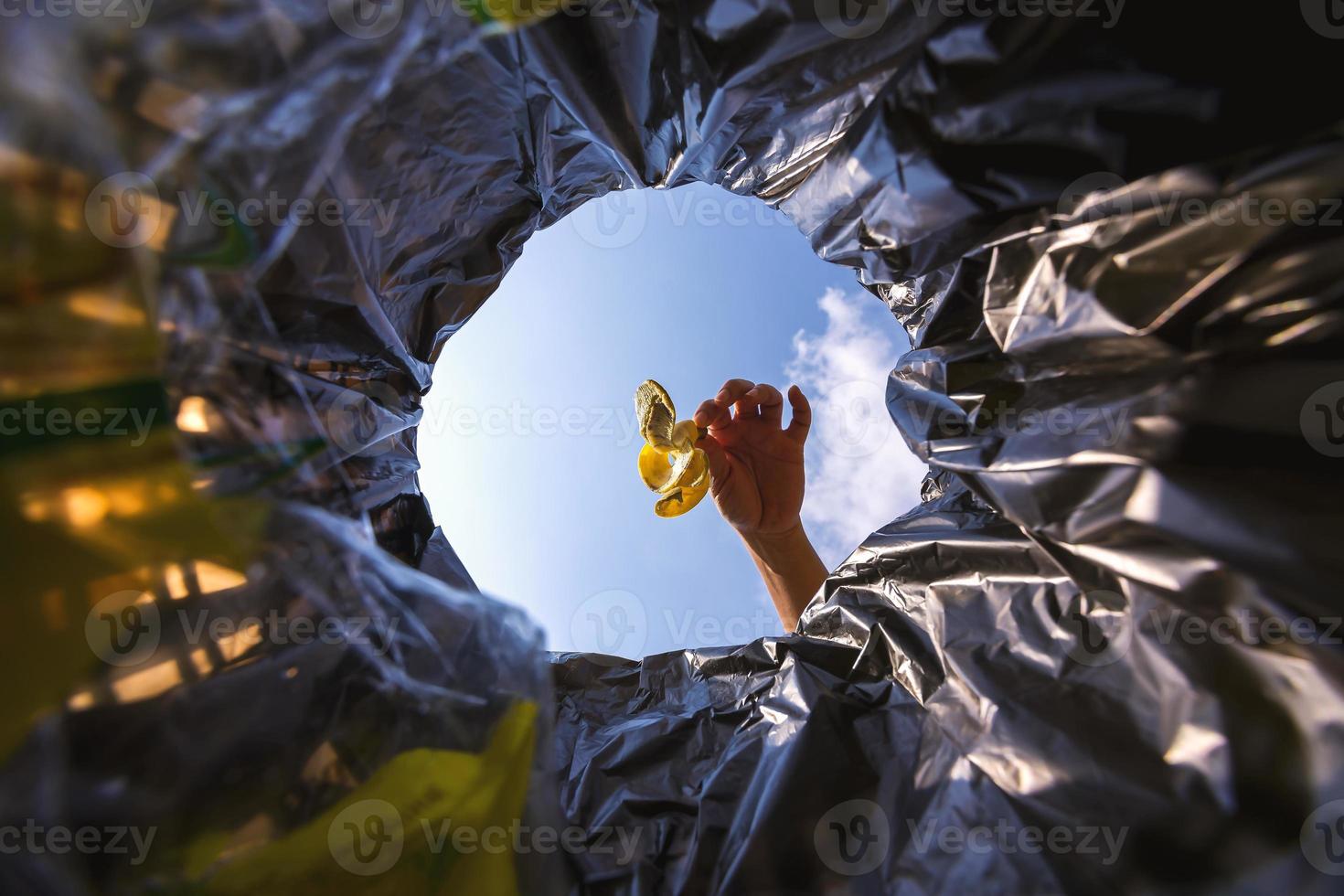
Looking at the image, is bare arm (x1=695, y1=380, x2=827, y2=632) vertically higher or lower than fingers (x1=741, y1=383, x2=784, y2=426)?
lower

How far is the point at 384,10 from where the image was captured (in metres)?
0.58

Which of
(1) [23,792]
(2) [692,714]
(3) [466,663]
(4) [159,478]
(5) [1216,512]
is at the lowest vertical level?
(2) [692,714]

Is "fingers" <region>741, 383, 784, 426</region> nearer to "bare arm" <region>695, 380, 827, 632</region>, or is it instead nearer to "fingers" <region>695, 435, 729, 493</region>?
"bare arm" <region>695, 380, 827, 632</region>

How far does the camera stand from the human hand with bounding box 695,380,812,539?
153 centimetres

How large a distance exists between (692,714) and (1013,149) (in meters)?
0.84

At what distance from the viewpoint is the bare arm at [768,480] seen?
1.54 m

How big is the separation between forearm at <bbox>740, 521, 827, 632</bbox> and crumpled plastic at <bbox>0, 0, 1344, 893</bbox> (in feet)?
2.38


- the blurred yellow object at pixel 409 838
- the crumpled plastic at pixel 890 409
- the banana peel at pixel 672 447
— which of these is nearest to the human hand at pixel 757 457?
the banana peel at pixel 672 447

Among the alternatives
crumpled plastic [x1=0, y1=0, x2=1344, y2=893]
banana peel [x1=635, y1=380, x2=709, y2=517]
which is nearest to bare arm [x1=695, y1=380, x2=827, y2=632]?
banana peel [x1=635, y1=380, x2=709, y2=517]

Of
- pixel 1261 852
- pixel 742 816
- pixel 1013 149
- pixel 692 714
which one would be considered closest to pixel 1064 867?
pixel 1261 852

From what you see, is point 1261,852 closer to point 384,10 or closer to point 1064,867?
point 1064,867

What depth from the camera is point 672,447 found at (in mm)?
1229

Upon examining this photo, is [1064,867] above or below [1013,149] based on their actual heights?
below

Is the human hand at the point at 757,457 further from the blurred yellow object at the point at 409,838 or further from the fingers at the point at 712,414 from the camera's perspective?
the blurred yellow object at the point at 409,838
